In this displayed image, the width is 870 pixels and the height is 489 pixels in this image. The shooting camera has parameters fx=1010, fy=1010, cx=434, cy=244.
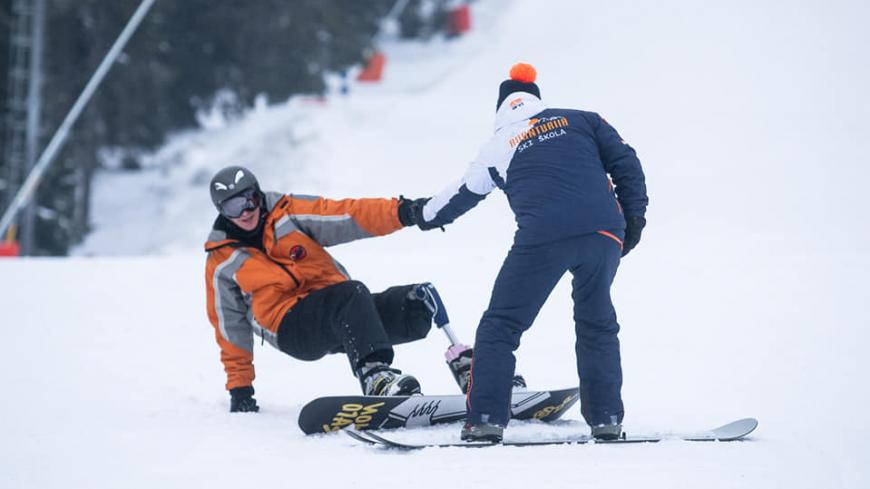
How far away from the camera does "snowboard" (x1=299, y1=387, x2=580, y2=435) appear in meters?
4.62

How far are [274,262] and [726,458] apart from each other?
253cm

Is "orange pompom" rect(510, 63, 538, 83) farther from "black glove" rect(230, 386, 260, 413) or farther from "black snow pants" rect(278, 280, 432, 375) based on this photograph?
"black glove" rect(230, 386, 260, 413)

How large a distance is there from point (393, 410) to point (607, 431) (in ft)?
3.21

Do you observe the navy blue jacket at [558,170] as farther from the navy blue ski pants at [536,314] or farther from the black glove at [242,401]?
the black glove at [242,401]

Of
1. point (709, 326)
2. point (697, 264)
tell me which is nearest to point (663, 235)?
point (697, 264)

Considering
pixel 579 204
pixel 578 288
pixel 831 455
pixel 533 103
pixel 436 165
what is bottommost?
pixel 831 455

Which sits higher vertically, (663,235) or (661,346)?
(663,235)

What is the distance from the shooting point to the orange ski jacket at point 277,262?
5.36 meters

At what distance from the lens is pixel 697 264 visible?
9000 mm

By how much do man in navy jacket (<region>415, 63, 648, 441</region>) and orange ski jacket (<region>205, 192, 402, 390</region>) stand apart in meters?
0.98

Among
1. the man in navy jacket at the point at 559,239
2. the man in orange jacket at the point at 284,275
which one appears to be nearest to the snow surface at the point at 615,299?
the man in navy jacket at the point at 559,239

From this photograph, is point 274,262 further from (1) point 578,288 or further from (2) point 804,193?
(2) point 804,193

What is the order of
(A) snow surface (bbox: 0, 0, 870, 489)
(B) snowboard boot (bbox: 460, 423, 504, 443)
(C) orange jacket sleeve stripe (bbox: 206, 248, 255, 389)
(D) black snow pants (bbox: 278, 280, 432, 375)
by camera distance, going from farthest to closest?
1. (C) orange jacket sleeve stripe (bbox: 206, 248, 255, 389)
2. (D) black snow pants (bbox: 278, 280, 432, 375)
3. (B) snowboard boot (bbox: 460, 423, 504, 443)
4. (A) snow surface (bbox: 0, 0, 870, 489)

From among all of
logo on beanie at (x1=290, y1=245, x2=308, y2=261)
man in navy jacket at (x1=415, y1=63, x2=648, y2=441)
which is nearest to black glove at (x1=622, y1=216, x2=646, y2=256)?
man in navy jacket at (x1=415, y1=63, x2=648, y2=441)
